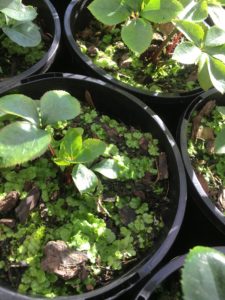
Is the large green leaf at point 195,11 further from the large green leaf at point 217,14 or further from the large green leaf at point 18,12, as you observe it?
the large green leaf at point 18,12

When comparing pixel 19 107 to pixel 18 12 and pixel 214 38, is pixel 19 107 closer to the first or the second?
pixel 18 12

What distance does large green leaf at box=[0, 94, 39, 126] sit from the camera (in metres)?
0.89

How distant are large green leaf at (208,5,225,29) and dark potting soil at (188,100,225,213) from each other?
0.83 feet

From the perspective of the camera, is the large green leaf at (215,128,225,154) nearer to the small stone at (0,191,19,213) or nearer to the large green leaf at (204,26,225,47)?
the large green leaf at (204,26,225,47)

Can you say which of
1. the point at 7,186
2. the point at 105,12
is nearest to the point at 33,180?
the point at 7,186

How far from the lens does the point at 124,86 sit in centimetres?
123

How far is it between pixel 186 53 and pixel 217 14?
228 mm

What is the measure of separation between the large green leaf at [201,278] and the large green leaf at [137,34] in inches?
27.0

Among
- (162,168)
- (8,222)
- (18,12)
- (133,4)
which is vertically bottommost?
(8,222)

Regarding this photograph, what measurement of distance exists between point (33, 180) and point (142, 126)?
1.27ft

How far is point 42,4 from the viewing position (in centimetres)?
141

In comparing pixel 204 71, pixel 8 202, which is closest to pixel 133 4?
pixel 204 71

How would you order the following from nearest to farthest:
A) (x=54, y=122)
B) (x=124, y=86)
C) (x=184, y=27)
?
(x=54, y=122), (x=184, y=27), (x=124, y=86)

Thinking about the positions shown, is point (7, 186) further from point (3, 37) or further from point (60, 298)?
point (3, 37)
